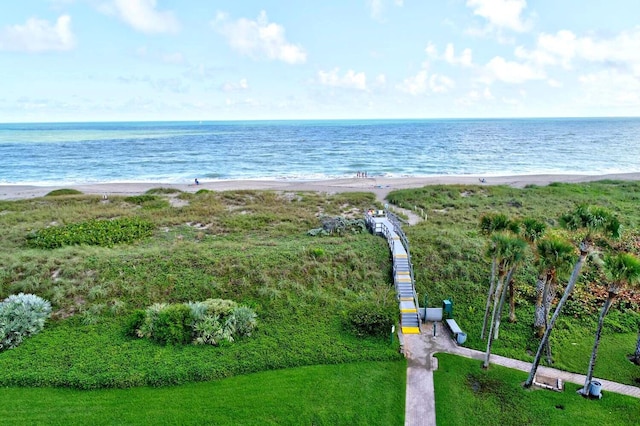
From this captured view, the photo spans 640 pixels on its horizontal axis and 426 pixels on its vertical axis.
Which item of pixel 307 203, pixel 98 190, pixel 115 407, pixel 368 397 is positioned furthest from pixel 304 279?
pixel 98 190

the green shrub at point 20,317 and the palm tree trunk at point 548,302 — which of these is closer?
the palm tree trunk at point 548,302

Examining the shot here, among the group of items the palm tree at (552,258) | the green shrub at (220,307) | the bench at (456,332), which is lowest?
the bench at (456,332)

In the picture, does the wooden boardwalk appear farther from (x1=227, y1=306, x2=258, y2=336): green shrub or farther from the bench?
(x1=227, y1=306, x2=258, y2=336): green shrub

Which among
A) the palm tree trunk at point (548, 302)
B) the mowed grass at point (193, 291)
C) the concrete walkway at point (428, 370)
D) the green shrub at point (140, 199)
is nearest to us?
the concrete walkway at point (428, 370)

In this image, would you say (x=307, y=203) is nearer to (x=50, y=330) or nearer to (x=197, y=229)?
(x=197, y=229)

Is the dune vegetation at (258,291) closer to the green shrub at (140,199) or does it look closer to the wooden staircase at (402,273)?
the wooden staircase at (402,273)

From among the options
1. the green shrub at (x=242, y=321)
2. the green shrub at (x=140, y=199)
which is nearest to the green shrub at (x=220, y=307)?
the green shrub at (x=242, y=321)

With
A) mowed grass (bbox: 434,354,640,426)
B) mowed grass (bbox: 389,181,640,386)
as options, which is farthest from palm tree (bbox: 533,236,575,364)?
mowed grass (bbox: 434,354,640,426)
